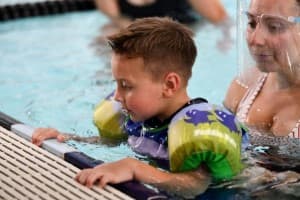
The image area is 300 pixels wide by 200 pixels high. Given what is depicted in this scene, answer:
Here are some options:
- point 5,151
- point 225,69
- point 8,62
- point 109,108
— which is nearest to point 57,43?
point 8,62

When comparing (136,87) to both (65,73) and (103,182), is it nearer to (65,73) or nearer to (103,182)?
(103,182)

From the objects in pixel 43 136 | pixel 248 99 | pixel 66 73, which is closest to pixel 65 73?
pixel 66 73

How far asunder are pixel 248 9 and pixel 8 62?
2712 millimetres

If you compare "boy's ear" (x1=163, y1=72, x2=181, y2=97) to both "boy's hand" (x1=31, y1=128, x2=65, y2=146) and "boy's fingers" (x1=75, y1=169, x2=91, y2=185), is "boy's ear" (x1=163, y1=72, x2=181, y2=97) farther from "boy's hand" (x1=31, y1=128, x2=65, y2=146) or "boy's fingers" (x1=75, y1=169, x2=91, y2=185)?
"boy's hand" (x1=31, y1=128, x2=65, y2=146)

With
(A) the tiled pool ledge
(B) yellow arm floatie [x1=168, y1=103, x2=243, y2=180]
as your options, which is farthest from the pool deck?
(B) yellow arm floatie [x1=168, y1=103, x2=243, y2=180]

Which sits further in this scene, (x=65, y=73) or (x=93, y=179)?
(x=65, y=73)

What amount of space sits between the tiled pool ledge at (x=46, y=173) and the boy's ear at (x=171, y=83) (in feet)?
1.10

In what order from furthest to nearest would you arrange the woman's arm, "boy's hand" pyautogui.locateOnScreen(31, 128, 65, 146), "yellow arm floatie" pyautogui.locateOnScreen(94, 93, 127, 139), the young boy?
the woman's arm
"yellow arm floatie" pyautogui.locateOnScreen(94, 93, 127, 139)
"boy's hand" pyautogui.locateOnScreen(31, 128, 65, 146)
the young boy

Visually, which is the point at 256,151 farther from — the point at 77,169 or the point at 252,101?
the point at 77,169

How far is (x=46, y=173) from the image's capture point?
2529 millimetres

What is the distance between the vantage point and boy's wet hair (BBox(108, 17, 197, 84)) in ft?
8.34

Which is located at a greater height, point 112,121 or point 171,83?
point 171,83

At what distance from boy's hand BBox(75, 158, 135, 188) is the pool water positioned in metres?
0.58

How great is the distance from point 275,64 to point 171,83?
1.94ft
